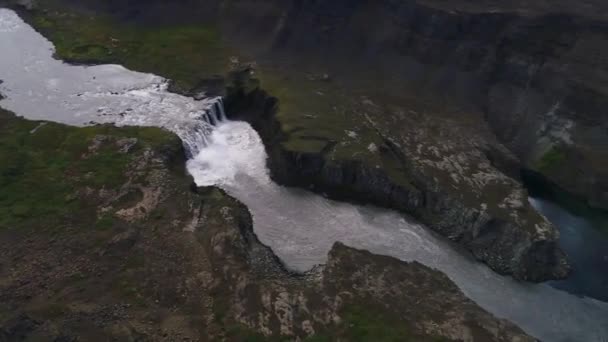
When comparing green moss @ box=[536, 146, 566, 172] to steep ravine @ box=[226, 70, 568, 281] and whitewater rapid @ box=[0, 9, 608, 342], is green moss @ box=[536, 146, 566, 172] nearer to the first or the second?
steep ravine @ box=[226, 70, 568, 281]

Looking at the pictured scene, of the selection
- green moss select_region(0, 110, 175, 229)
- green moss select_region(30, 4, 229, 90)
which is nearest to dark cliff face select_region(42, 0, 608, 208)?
green moss select_region(30, 4, 229, 90)

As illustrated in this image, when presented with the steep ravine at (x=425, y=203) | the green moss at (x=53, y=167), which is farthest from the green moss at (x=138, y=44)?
the steep ravine at (x=425, y=203)

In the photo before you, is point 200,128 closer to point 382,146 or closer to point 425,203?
point 382,146

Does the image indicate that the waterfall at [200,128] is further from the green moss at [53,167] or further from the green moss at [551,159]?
the green moss at [551,159]

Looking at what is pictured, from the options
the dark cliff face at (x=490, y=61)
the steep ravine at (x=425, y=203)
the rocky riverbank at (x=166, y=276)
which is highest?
the dark cliff face at (x=490, y=61)

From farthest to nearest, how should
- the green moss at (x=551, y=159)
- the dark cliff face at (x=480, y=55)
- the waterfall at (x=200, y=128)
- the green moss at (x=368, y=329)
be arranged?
the dark cliff face at (x=480, y=55)
the waterfall at (x=200, y=128)
the green moss at (x=551, y=159)
the green moss at (x=368, y=329)

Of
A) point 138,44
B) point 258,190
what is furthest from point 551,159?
point 138,44
